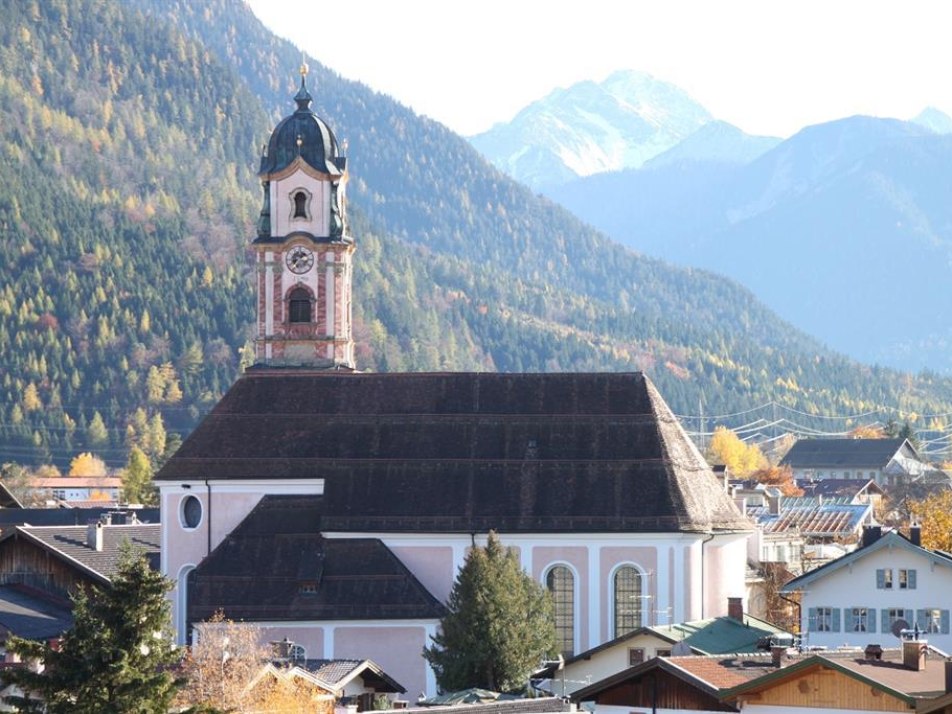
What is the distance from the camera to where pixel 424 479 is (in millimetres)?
86938

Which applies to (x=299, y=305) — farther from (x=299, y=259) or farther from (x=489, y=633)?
(x=489, y=633)

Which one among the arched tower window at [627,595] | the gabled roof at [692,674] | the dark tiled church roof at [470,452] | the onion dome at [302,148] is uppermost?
the onion dome at [302,148]

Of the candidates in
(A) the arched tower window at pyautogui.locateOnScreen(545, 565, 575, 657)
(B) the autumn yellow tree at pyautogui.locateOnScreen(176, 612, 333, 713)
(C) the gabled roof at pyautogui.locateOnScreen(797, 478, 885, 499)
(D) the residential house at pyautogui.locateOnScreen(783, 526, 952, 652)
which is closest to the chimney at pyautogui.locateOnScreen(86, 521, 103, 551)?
(A) the arched tower window at pyautogui.locateOnScreen(545, 565, 575, 657)

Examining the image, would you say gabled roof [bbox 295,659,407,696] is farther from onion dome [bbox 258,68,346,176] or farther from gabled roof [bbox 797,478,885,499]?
gabled roof [bbox 797,478,885,499]

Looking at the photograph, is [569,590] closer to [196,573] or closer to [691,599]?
[691,599]

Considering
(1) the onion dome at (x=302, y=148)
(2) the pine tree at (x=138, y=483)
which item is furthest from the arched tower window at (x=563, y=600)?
(2) the pine tree at (x=138, y=483)

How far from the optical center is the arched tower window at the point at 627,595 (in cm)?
8450

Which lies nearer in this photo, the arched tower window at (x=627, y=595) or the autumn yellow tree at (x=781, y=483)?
the arched tower window at (x=627, y=595)

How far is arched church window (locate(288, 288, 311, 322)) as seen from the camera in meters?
101

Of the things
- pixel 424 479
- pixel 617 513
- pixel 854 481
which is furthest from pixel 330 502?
pixel 854 481

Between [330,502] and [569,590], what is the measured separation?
8.01 meters

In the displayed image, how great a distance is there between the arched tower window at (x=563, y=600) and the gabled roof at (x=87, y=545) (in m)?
12.9

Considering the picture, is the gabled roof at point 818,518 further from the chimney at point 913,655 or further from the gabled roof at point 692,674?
the chimney at point 913,655

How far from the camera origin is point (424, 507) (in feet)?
283
